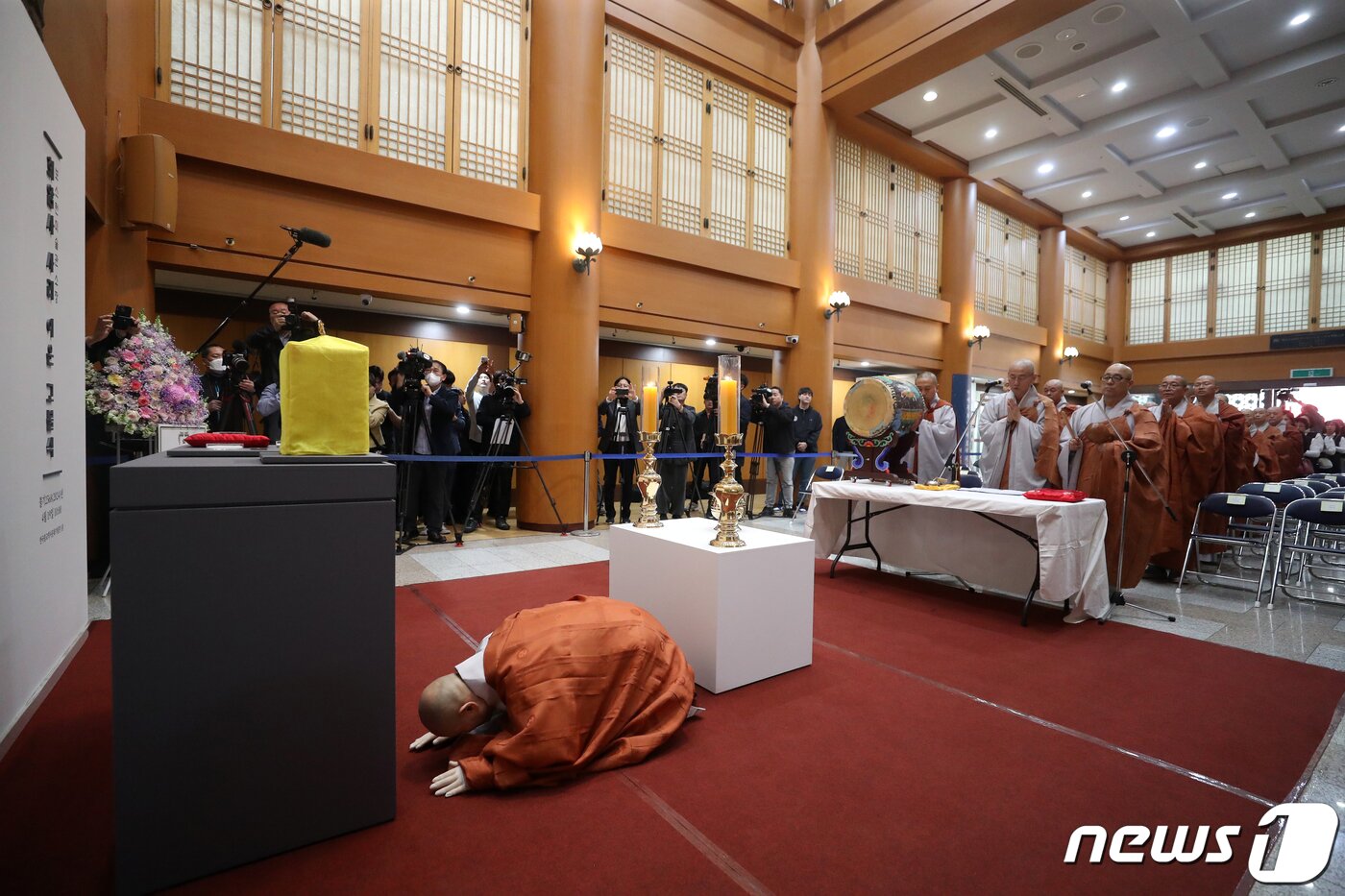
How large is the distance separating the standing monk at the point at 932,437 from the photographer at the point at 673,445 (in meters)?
2.67

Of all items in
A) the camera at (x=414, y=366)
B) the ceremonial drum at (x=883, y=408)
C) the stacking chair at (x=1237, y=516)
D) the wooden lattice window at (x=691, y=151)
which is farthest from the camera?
the wooden lattice window at (x=691, y=151)

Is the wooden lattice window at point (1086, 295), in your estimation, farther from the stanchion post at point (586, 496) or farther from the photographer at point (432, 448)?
the photographer at point (432, 448)

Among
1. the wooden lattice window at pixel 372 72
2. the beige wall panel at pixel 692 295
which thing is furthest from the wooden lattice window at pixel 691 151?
the wooden lattice window at pixel 372 72

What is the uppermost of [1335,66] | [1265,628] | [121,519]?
[1335,66]

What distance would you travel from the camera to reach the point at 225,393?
4758mm

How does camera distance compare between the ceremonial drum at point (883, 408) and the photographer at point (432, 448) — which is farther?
the photographer at point (432, 448)

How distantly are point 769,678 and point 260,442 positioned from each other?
7.19ft

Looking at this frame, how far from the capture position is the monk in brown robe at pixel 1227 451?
16.9ft

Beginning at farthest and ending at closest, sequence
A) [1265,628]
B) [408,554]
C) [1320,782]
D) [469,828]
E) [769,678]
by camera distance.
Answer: [408,554] → [1265,628] → [769,678] → [1320,782] → [469,828]

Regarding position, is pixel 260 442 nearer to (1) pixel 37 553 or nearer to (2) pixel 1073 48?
(1) pixel 37 553

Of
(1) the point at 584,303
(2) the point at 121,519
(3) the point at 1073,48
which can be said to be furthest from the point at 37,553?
(3) the point at 1073,48

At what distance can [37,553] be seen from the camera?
228 centimetres

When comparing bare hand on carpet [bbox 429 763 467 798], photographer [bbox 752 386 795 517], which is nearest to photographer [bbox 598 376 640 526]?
photographer [bbox 752 386 795 517]

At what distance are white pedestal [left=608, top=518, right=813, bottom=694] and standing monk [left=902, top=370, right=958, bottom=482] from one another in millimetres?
2865
